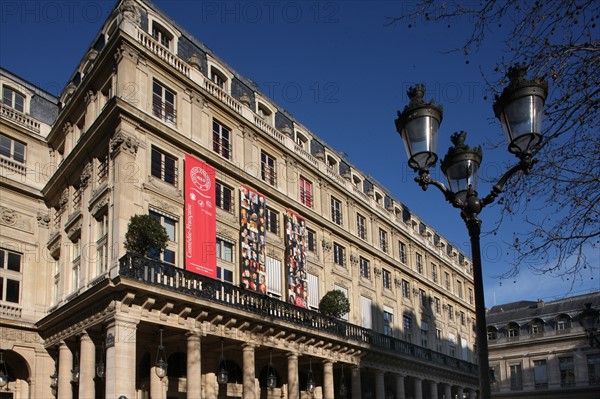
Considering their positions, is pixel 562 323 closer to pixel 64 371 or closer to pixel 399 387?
pixel 399 387

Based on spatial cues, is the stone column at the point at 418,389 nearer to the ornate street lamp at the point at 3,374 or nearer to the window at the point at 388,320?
the window at the point at 388,320

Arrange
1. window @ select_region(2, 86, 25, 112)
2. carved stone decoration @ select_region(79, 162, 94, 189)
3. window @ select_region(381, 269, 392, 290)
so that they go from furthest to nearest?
window @ select_region(381, 269, 392, 290) → window @ select_region(2, 86, 25, 112) → carved stone decoration @ select_region(79, 162, 94, 189)

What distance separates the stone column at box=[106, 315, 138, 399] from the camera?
20750mm

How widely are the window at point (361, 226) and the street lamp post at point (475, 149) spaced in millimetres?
31855

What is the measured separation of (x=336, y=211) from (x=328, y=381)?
11253mm

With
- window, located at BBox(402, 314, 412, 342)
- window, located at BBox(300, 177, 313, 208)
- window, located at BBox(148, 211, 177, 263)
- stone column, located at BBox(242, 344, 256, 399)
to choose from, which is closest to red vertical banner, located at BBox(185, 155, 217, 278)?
window, located at BBox(148, 211, 177, 263)

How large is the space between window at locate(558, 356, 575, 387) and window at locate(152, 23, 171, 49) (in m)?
Answer: 54.5

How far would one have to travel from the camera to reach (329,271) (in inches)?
1414

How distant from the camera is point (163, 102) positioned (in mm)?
26734

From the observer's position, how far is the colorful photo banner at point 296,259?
31642mm

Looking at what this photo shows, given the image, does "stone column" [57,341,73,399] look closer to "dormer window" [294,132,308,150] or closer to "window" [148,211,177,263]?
"window" [148,211,177,263]

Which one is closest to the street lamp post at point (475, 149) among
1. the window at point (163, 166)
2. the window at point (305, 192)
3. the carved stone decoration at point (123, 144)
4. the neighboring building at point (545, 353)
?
the carved stone decoration at point (123, 144)

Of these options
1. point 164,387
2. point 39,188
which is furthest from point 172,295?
point 39,188

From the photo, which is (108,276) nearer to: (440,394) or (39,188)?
(39,188)
